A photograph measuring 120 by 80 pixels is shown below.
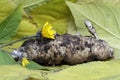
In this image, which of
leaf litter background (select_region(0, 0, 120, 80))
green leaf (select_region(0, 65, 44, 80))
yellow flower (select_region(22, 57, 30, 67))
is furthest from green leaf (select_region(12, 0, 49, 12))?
green leaf (select_region(0, 65, 44, 80))

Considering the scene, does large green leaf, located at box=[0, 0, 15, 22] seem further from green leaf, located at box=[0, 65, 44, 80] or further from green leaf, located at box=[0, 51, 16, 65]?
green leaf, located at box=[0, 65, 44, 80]

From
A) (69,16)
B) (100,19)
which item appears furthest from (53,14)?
(100,19)

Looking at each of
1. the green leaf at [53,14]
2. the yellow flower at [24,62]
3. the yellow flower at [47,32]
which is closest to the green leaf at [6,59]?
the yellow flower at [24,62]

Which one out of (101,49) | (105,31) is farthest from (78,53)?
(105,31)

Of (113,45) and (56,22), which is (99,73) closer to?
(113,45)

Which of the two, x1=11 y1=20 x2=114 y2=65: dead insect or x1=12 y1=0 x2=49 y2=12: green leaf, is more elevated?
x1=12 y1=0 x2=49 y2=12: green leaf

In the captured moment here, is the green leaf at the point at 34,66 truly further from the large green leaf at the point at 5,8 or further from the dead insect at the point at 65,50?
the large green leaf at the point at 5,8
